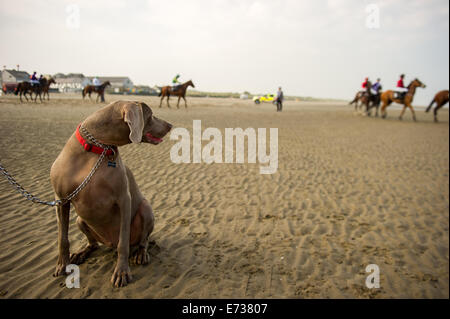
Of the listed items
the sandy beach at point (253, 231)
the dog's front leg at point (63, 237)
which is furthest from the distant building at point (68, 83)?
the dog's front leg at point (63, 237)

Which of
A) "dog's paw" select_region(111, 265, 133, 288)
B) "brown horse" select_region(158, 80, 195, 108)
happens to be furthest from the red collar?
"brown horse" select_region(158, 80, 195, 108)

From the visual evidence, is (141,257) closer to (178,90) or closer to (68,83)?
(178,90)

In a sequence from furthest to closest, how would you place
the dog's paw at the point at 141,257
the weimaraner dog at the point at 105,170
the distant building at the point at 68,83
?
1. the distant building at the point at 68,83
2. the dog's paw at the point at 141,257
3. the weimaraner dog at the point at 105,170

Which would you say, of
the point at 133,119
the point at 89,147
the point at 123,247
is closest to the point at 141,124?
the point at 133,119

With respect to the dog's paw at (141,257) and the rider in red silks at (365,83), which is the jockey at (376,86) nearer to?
the rider in red silks at (365,83)

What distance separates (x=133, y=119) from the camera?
7.65 feet

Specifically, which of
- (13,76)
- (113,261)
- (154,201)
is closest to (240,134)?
(154,201)

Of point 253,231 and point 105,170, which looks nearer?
point 105,170

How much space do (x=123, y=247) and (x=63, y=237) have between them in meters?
0.66

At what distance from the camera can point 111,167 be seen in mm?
2568

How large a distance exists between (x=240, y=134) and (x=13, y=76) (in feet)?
32.4

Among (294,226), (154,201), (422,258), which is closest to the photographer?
(422,258)

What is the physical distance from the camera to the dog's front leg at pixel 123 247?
2.65 metres
